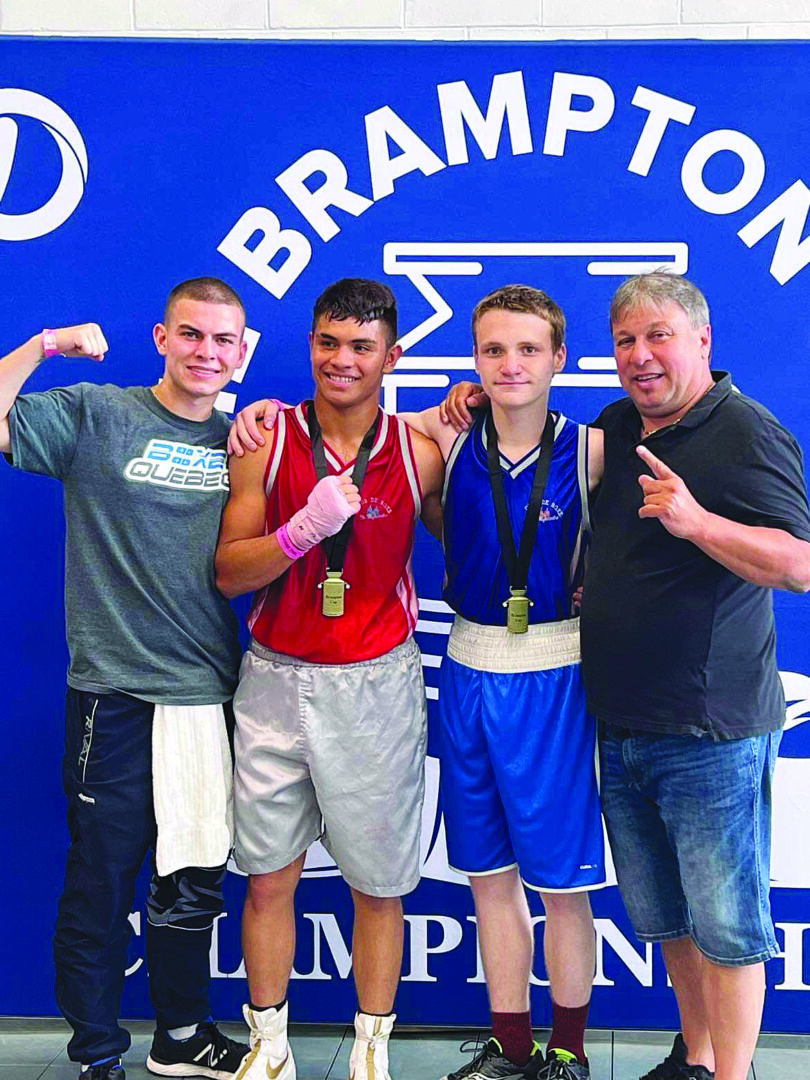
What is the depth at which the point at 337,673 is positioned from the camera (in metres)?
2.17

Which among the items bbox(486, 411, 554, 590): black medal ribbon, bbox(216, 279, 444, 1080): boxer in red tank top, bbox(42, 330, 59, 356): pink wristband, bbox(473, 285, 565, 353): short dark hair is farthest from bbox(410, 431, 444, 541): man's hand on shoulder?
bbox(42, 330, 59, 356): pink wristband

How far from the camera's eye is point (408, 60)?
247 cm

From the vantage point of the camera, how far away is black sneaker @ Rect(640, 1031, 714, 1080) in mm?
2248

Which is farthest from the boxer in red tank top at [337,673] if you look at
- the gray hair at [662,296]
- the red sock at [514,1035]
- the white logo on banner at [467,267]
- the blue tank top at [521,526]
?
the gray hair at [662,296]

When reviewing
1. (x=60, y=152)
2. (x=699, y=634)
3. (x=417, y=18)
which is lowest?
(x=699, y=634)

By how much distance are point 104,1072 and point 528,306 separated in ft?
5.62

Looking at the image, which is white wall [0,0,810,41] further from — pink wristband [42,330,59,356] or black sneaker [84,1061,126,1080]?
black sneaker [84,1061,126,1080]

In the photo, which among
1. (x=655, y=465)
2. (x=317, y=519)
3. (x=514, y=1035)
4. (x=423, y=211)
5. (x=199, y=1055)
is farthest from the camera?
(x=423, y=211)

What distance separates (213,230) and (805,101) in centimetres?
131

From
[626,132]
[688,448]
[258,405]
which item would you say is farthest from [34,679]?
[626,132]

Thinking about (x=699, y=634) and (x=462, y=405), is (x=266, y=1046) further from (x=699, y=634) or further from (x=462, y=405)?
(x=462, y=405)

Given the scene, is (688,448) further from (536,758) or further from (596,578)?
(536,758)

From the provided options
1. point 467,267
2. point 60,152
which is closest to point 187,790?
point 467,267

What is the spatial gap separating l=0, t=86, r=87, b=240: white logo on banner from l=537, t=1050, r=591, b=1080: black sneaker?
203cm
